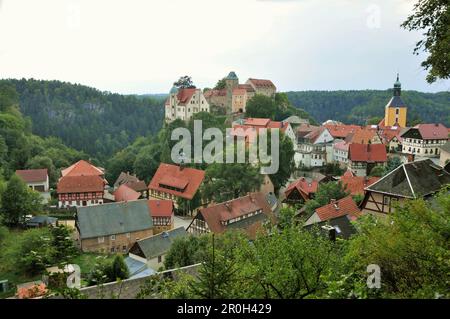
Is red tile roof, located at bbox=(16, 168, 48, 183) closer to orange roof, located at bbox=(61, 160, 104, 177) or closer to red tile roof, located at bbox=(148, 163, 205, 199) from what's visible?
orange roof, located at bbox=(61, 160, 104, 177)

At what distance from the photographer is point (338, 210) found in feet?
76.1

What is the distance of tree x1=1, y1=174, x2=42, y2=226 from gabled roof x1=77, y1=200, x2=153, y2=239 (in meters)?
6.77

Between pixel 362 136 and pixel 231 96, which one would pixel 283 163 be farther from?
pixel 231 96

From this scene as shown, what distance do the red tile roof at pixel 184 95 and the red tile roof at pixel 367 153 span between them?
25.8 meters

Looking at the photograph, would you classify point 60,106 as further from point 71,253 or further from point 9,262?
point 71,253

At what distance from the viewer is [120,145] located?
102312 mm

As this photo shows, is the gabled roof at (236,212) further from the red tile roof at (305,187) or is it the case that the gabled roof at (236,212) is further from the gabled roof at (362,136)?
the gabled roof at (362,136)

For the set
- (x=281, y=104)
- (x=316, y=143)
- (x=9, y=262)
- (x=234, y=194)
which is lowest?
(x=9, y=262)

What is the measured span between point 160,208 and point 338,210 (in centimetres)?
1732

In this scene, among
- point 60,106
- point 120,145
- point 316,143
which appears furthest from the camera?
point 60,106

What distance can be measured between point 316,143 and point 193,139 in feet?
47.1

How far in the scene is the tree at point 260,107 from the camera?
66.4 meters

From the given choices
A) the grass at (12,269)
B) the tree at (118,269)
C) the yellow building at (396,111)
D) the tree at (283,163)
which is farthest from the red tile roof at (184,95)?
the tree at (118,269)
